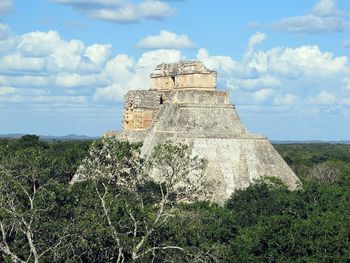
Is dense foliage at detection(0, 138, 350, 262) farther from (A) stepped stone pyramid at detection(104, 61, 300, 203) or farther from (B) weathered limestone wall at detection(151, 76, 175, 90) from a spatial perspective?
(B) weathered limestone wall at detection(151, 76, 175, 90)

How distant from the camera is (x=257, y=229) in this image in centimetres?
2452

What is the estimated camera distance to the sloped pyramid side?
3425 centimetres

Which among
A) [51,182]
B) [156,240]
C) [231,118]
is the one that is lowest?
[156,240]

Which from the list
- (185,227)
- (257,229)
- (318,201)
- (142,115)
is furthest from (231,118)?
(185,227)

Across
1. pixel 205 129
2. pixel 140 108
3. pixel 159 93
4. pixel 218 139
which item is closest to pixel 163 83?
pixel 159 93

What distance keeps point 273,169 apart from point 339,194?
340cm

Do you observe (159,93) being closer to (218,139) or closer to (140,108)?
(140,108)

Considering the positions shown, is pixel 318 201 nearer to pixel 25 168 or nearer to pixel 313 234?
pixel 313 234

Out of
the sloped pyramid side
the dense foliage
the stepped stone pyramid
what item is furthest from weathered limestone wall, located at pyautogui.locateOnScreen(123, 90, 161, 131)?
the dense foliage

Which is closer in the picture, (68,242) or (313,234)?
(68,242)

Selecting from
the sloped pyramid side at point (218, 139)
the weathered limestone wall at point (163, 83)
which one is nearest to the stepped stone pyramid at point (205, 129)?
the sloped pyramid side at point (218, 139)

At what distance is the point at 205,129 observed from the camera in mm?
35531

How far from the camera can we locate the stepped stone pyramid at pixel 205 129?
34406 mm

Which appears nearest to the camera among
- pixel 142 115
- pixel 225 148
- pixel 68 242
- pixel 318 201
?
pixel 68 242
